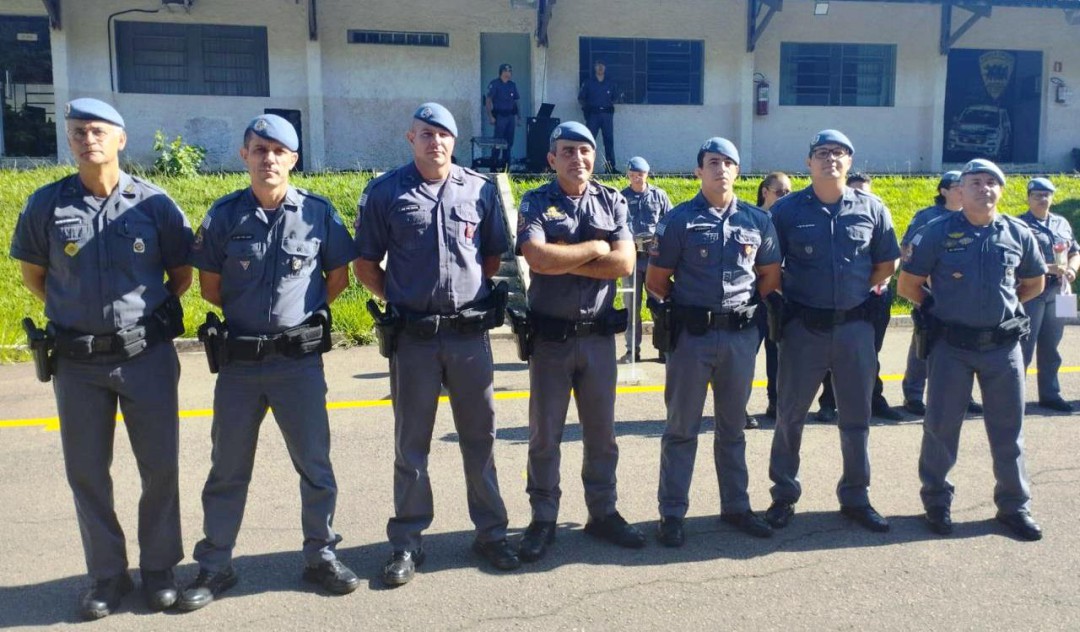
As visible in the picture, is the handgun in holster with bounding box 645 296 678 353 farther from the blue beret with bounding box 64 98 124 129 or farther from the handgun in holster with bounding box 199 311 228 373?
the blue beret with bounding box 64 98 124 129

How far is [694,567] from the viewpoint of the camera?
4426 millimetres

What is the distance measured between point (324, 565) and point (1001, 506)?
141 inches

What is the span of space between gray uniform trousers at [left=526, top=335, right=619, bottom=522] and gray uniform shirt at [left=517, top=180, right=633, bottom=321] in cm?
17

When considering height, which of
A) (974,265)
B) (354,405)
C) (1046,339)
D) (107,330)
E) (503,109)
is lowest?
(354,405)

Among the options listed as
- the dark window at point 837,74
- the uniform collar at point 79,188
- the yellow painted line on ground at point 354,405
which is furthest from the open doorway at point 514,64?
the uniform collar at point 79,188

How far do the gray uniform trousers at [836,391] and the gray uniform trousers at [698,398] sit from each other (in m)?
0.30

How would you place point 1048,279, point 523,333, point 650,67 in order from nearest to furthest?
point 523,333 < point 1048,279 < point 650,67

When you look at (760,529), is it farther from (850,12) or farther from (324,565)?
(850,12)

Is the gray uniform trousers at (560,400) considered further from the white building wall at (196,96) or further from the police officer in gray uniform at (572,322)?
the white building wall at (196,96)

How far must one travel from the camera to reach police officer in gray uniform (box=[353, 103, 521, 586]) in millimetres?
4281

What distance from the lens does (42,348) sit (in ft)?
12.7

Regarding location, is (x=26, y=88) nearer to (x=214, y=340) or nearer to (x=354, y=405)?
(x=354, y=405)

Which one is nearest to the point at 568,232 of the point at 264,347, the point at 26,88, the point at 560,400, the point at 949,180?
the point at 560,400

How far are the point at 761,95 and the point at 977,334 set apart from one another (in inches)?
595
